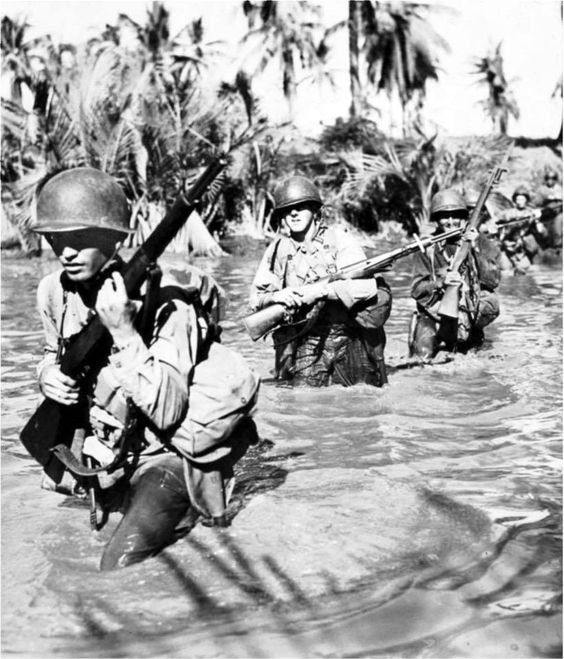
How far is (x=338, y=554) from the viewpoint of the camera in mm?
4238

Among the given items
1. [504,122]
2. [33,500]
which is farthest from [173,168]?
[504,122]

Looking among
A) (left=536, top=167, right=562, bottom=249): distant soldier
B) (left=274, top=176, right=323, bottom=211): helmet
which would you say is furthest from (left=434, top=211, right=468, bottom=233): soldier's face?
(left=536, top=167, right=562, bottom=249): distant soldier

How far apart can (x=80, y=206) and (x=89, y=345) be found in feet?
1.99

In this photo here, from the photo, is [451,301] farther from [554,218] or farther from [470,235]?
[554,218]

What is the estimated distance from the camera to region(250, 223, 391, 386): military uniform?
24.6ft

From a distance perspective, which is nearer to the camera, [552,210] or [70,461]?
[70,461]

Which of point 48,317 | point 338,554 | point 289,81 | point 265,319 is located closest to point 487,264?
point 265,319

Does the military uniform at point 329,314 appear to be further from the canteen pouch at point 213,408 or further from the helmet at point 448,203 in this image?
the canteen pouch at point 213,408

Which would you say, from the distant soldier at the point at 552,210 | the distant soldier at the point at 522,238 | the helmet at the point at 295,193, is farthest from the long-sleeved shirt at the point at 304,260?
the distant soldier at the point at 552,210

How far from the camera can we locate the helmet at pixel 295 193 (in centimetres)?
745

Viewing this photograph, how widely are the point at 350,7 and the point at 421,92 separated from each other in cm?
580

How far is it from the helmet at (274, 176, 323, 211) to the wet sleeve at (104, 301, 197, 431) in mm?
3606

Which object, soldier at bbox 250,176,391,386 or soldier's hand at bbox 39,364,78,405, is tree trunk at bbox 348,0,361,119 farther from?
soldier's hand at bbox 39,364,78,405

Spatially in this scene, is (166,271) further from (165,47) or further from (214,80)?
(165,47)
